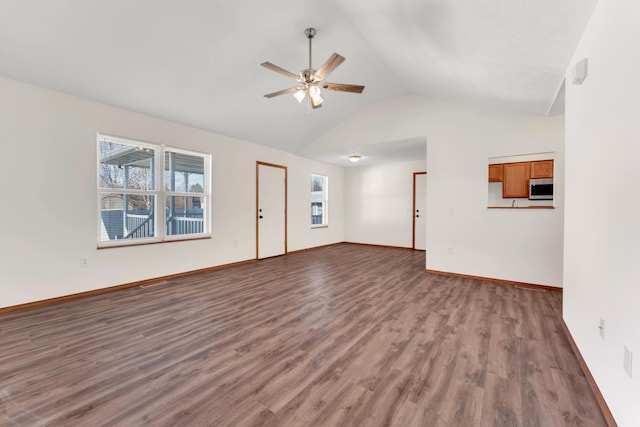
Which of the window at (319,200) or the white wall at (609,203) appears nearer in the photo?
the white wall at (609,203)

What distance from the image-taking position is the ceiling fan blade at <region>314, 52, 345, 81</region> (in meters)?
2.53

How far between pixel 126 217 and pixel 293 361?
11.3 ft

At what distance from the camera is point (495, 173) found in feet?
14.6

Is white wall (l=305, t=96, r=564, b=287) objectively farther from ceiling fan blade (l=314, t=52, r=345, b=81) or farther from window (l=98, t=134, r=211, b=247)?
window (l=98, t=134, r=211, b=247)

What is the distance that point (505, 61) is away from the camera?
270 centimetres

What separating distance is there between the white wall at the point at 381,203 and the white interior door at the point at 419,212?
4.5 inches

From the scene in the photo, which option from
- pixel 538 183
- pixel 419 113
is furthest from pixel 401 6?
pixel 538 183

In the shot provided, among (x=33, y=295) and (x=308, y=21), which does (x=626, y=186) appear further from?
(x=33, y=295)

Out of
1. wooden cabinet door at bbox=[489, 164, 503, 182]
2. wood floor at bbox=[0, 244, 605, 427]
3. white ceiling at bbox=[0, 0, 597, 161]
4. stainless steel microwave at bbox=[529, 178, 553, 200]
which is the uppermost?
white ceiling at bbox=[0, 0, 597, 161]

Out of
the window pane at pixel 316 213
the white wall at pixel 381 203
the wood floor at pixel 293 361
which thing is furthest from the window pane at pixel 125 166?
the white wall at pixel 381 203

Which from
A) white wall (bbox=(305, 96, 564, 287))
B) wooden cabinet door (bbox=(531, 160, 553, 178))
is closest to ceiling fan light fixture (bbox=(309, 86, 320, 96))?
white wall (bbox=(305, 96, 564, 287))

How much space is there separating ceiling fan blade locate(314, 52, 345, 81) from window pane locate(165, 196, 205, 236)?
3.17 m

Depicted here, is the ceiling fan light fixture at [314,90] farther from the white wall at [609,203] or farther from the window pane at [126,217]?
the window pane at [126,217]

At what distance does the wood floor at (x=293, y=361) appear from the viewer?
1555 millimetres
